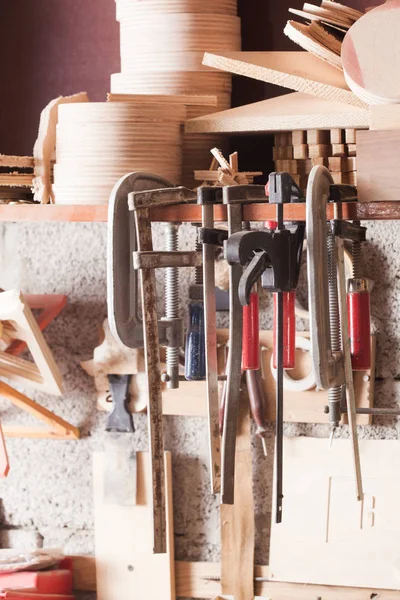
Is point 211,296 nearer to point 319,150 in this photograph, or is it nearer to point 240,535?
point 319,150

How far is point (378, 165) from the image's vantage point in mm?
1744

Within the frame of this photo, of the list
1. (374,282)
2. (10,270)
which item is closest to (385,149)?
(374,282)

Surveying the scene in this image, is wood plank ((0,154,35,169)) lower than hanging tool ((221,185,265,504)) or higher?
higher

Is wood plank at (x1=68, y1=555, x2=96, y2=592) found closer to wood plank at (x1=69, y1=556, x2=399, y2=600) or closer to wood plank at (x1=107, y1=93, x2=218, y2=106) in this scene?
wood plank at (x1=69, y1=556, x2=399, y2=600)

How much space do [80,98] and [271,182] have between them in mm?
594

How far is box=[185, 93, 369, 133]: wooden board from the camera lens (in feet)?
6.05

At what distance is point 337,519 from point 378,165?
0.94 m

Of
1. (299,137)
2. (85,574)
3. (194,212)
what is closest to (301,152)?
(299,137)

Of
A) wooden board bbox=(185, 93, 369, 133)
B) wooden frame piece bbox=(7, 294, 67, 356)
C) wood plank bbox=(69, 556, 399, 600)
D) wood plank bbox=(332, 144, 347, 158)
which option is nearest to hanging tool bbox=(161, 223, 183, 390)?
wooden board bbox=(185, 93, 369, 133)

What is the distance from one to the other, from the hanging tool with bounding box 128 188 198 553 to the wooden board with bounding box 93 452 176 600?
638 mm

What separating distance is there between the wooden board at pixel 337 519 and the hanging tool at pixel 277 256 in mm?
576

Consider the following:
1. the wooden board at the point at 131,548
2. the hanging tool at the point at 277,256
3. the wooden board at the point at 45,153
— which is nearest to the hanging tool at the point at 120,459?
the wooden board at the point at 131,548

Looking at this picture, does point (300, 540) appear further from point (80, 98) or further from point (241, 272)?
point (80, 98)

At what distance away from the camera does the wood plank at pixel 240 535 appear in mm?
2346
